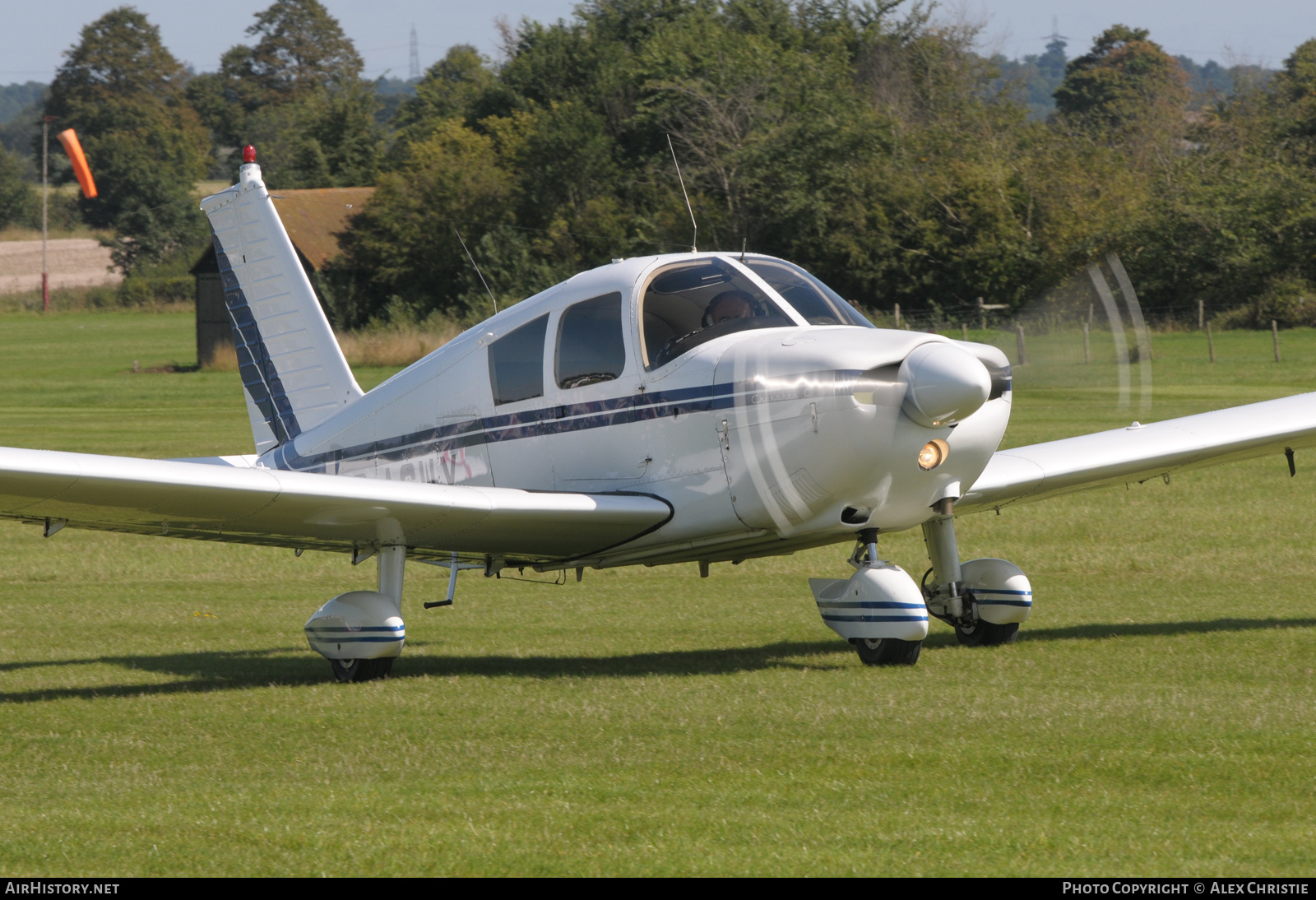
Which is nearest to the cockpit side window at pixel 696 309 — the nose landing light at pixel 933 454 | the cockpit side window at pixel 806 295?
the cockpit side window at pixel 806 295

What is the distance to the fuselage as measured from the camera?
28.1 ft

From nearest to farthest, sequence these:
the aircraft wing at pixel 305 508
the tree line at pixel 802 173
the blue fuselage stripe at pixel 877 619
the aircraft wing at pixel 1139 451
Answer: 1. the aircraft wing at pixel 305 508
2. the blue fuselage stripe at pixel 877 619
3. the aircraft wing at pixel 1139 451
4. the tree line at pixel 802 173

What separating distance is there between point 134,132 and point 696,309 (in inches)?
5276

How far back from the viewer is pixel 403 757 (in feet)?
23.7

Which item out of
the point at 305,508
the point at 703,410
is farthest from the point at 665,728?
the point at 305,508

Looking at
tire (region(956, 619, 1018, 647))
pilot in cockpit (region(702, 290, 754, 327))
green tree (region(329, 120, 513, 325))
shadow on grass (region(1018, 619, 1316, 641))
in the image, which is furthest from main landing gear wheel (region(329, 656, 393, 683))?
green tree (region(329, 120, 513, 325))

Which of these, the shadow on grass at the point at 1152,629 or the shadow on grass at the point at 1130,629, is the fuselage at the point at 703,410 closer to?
the shadow on grass at the point at 1130,629

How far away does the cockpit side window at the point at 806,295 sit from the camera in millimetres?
9398

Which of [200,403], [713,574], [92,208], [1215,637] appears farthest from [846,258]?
[92,208]

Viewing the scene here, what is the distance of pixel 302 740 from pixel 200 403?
37.7 metres

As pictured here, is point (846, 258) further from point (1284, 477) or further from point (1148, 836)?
point (1148, 836)

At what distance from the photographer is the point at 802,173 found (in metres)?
56.8

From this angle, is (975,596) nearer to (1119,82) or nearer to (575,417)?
(575,417)

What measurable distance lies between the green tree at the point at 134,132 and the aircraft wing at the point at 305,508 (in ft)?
327
